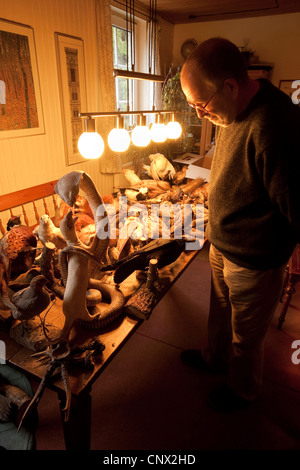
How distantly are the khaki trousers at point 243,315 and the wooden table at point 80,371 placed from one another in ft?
1.87

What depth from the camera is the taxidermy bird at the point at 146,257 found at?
162cm

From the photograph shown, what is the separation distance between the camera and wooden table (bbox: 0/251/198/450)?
1138mm

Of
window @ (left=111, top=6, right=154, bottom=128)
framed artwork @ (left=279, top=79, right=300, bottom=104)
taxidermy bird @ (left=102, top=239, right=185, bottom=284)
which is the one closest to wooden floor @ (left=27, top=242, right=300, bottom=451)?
taxidermy bird @ (left=102, top=239, right=185, bottom=284)

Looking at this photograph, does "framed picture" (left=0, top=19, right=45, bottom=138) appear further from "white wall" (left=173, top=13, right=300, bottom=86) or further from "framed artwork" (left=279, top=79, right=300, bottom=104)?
"framed artwork" (left=279, top=79, right=300, bottom=104)

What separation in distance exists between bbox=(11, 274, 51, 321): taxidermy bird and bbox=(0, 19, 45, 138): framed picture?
6.71 feet

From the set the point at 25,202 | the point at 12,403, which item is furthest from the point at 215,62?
the point at 25,202

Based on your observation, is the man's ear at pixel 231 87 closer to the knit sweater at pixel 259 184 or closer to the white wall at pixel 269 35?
the knit sweater at pixel 259 184

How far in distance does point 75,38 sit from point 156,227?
8.45 feet

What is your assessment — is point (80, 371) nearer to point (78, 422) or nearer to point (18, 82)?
point (78, 422)

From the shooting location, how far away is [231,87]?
1246mm

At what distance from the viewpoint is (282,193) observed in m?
1.21

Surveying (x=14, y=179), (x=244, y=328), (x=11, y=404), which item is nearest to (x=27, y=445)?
(x=11, y=404)

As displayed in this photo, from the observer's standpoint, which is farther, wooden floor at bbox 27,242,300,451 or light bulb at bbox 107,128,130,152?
light bulb at bbox 107,128,130,152

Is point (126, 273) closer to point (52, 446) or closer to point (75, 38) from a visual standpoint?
point (52, 446)
